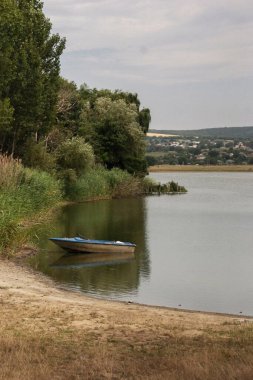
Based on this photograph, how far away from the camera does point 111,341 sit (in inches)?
377

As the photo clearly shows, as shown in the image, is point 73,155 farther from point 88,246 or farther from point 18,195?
point 88,246

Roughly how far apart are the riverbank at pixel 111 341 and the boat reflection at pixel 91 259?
6.04 metres

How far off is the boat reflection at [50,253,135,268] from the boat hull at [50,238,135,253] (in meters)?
0.17

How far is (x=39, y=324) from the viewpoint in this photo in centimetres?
1082

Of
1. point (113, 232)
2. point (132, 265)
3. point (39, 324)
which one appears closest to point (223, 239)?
point (113, 232)

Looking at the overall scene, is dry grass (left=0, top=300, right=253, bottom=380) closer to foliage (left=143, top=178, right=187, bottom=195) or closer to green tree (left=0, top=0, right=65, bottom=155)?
green tree (left=0, top=0, right=65, bottom=155)

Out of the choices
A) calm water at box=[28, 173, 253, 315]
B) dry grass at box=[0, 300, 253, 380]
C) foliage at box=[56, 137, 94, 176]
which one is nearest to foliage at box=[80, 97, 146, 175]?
foliage at box=[56, 137, 94, 176]

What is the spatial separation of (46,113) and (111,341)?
30.1m

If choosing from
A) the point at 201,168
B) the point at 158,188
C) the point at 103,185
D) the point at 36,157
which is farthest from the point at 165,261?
the point at 201,168

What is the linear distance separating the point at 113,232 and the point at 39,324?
19.9m

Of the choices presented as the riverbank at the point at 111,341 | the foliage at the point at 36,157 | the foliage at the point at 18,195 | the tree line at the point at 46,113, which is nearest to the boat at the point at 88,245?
the foliage at the point at 18,195

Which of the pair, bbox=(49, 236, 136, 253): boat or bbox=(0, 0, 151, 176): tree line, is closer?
bbox=(49, 236, 136, 253): boat

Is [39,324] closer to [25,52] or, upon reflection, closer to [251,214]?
[25,52]

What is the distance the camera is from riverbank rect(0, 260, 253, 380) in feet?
23.9
